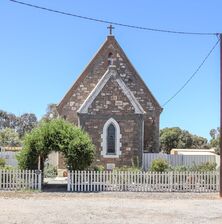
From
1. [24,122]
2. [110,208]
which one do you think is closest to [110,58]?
[110,208]

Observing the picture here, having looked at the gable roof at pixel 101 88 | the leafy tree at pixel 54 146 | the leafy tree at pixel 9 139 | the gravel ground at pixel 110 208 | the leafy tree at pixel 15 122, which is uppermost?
the leafy tree at pixel 15 122

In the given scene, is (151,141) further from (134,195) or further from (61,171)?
(134,195)

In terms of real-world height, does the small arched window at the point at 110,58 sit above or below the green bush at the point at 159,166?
above

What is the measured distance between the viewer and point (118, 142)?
115 feet

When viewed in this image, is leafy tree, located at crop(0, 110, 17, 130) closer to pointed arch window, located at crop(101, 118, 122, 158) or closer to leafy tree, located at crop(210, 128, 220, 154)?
leafy tree, located at crop(210, 128, 220, 154)

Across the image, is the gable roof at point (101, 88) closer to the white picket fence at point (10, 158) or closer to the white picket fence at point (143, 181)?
the white picket fence at point (10, 158)

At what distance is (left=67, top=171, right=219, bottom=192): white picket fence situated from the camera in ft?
89.7

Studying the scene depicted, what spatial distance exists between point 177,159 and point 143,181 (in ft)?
32.6

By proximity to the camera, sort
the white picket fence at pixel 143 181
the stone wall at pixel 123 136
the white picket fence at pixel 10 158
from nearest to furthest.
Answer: the white picket fence at pixel 143 181 < the stone wall at pixel 123 136 < the white picket fence at pixel 10 158

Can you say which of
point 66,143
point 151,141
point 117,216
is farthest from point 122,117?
point 117,216

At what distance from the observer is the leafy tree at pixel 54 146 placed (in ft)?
90.4

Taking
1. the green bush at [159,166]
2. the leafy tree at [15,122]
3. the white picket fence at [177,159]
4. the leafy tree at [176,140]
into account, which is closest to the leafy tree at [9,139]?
the leafy tree at [15,122]

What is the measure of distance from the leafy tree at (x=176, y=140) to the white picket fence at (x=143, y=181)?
167ft

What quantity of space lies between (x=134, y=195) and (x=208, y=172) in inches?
196
